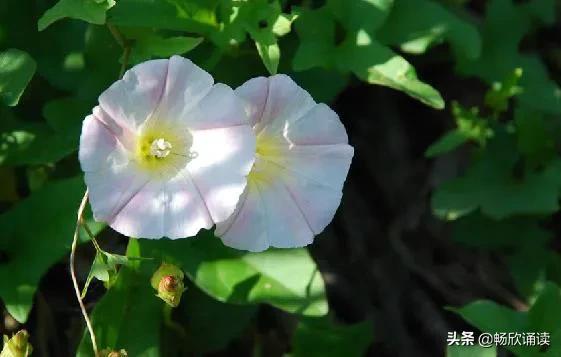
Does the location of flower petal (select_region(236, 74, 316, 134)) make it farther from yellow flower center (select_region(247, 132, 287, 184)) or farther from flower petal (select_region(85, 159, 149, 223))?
flower petal (select_region(85, 159, 149, 223))

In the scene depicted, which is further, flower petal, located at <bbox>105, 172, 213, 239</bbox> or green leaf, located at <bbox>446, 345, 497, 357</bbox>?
green leaf, located at <bbox>446, 345, 497, 357</bbox>

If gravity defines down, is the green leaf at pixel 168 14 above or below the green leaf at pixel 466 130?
above

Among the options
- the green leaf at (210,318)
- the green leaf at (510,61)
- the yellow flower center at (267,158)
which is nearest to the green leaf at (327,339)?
the green leaf at (210,318)

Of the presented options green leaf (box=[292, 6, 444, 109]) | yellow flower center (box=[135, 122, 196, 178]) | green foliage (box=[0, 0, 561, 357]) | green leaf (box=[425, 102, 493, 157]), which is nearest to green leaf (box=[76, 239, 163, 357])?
green foliage (box=[0, 0, 561, 357])

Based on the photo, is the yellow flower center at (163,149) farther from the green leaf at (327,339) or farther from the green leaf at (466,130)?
the green leaf at (466,130)

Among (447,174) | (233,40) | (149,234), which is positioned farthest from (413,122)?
(149,234)

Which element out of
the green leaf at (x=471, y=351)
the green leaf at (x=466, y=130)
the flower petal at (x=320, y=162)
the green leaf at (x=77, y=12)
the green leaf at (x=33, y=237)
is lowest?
the green leaf at (x=471, y=351)

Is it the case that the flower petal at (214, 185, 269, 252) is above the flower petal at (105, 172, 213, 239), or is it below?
below

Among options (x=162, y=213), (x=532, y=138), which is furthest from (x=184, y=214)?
(x=532, y=138)
